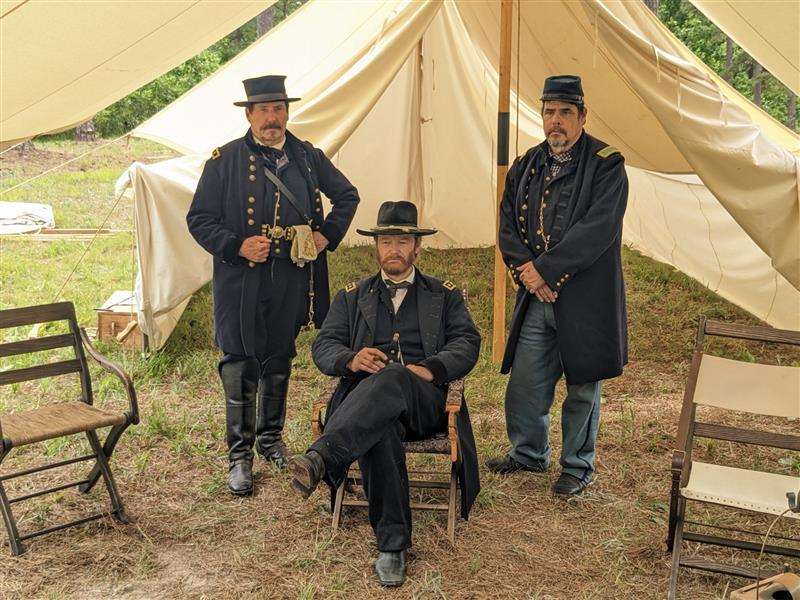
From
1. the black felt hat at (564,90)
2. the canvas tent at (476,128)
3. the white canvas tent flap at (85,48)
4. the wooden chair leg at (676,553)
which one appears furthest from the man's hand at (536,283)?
the white canvas tent flap at (85,48)

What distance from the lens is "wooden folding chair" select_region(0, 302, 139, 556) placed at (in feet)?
11.0

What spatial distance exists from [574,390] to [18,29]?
2.58 m

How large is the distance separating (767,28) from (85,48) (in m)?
2.97

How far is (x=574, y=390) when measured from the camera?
3.87 meters

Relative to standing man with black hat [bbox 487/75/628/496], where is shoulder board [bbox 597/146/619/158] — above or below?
above

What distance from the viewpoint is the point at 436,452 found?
335cm

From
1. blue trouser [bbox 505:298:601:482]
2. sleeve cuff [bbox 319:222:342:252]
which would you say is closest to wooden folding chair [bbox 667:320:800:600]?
blue trouser [bbox 505:298:601:482]

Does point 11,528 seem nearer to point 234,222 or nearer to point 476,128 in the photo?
point 234,222

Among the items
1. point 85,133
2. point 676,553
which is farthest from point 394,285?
point 85,133

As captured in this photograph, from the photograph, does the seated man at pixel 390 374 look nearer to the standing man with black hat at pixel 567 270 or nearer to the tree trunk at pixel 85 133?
the standing man with black hat at pixel 567 270

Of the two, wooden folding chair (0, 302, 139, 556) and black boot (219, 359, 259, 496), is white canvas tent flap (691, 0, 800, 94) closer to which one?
black boot (219, 359, 259, 496)

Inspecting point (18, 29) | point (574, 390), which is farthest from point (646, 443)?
point (18, 29)

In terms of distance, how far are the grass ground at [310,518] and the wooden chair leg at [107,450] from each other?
0.19ft

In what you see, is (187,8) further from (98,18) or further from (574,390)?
(574,390)
